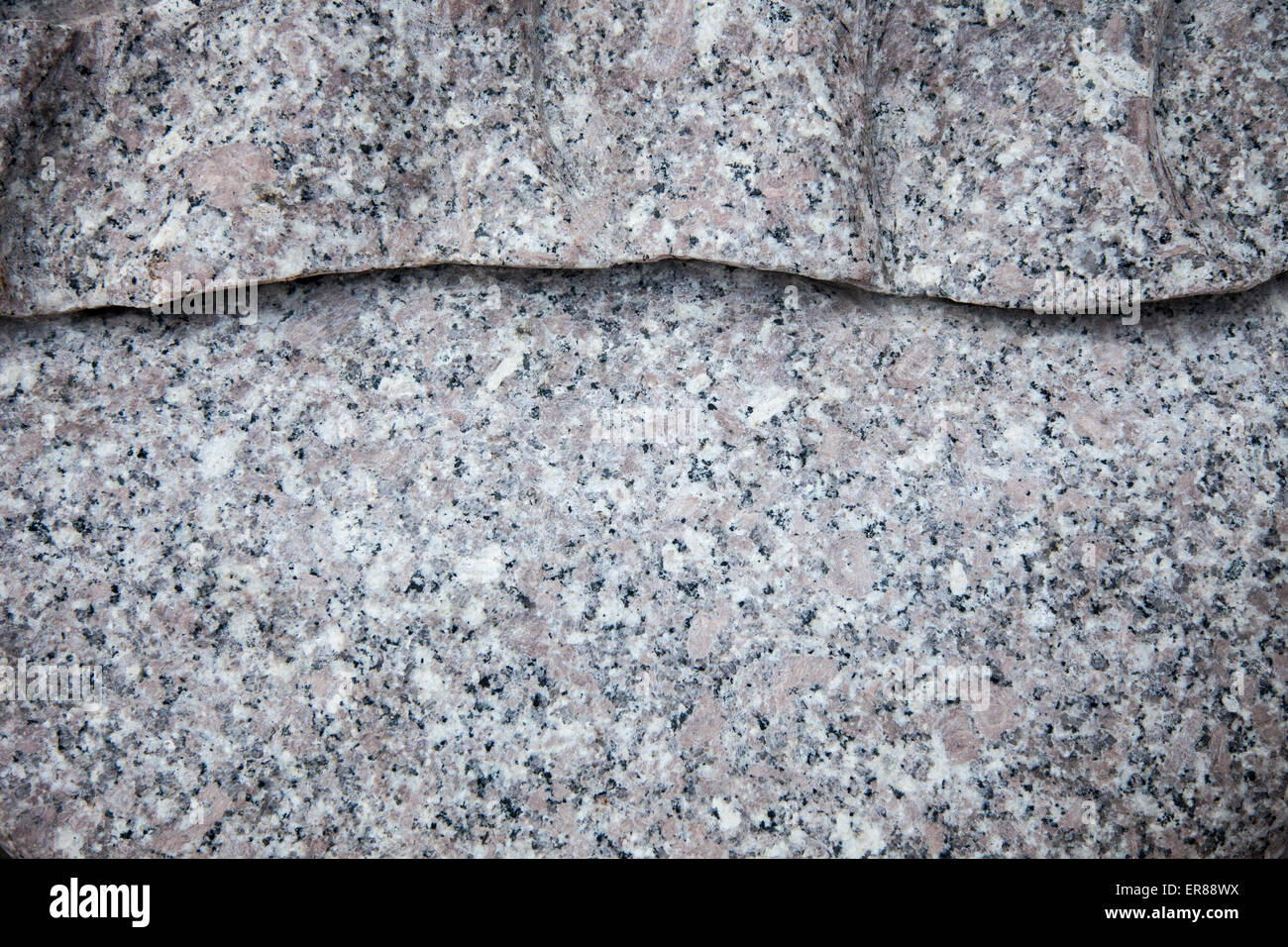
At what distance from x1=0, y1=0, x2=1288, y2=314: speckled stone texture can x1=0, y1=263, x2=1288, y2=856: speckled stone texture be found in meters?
0.11

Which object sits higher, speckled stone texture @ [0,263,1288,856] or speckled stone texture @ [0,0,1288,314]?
speckled stone texture @ [0,0,1288,314]

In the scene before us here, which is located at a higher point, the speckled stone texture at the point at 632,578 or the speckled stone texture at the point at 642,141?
the speckled stone texture at the point at 642,141

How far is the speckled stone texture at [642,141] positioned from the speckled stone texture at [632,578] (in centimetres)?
11

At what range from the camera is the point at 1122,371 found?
4.44 ft

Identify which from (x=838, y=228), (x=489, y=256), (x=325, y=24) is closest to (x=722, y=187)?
(x=838, y=228)

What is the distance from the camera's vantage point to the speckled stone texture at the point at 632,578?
1274 millimetres

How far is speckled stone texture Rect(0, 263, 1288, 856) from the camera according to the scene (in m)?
1.27

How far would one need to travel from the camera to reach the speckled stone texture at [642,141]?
1261 millimetres

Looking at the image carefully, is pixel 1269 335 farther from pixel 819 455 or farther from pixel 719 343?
pixel 719 343

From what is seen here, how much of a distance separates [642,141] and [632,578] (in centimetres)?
65

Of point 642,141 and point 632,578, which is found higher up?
point 642,141

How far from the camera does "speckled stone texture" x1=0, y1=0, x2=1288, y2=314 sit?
1.26 meters

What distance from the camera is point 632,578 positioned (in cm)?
132

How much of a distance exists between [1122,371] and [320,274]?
1.23 metres
